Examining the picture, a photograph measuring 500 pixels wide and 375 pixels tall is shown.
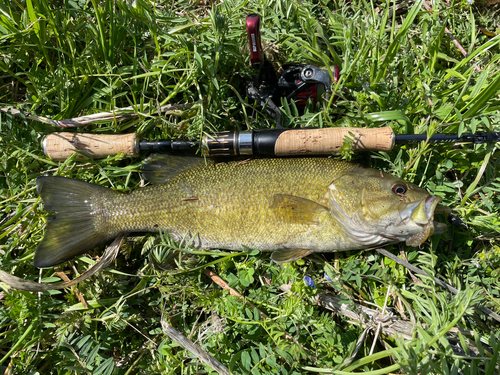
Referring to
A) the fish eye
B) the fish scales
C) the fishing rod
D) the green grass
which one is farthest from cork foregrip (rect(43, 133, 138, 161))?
the fish eye

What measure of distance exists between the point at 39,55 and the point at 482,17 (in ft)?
16.0

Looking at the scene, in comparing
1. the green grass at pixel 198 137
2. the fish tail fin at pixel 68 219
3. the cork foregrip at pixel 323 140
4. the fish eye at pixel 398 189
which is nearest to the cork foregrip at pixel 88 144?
the green grass at pixel 198 137

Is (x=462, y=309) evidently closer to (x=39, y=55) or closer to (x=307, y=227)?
(x=307, y=227)

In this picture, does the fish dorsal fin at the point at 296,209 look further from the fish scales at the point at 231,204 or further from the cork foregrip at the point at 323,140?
the cork foregrip at the point at 323,140

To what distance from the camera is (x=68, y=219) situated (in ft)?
10.2

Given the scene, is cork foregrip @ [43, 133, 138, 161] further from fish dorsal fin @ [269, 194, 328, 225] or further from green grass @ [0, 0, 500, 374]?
fish dorsal fin @ [269, 194, 328, 225]

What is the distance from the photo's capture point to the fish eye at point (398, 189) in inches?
112

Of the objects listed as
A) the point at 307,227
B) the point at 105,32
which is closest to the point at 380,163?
the point at 307,227

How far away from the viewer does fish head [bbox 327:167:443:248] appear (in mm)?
2744

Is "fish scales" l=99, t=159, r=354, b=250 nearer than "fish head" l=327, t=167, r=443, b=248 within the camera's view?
No

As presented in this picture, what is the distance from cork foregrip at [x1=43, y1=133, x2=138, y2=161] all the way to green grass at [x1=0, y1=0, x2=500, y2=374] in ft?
0.39

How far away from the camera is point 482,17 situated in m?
3.76

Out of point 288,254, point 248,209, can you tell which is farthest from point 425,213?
point 248,209

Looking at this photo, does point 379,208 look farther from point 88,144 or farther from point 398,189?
point 88,144
